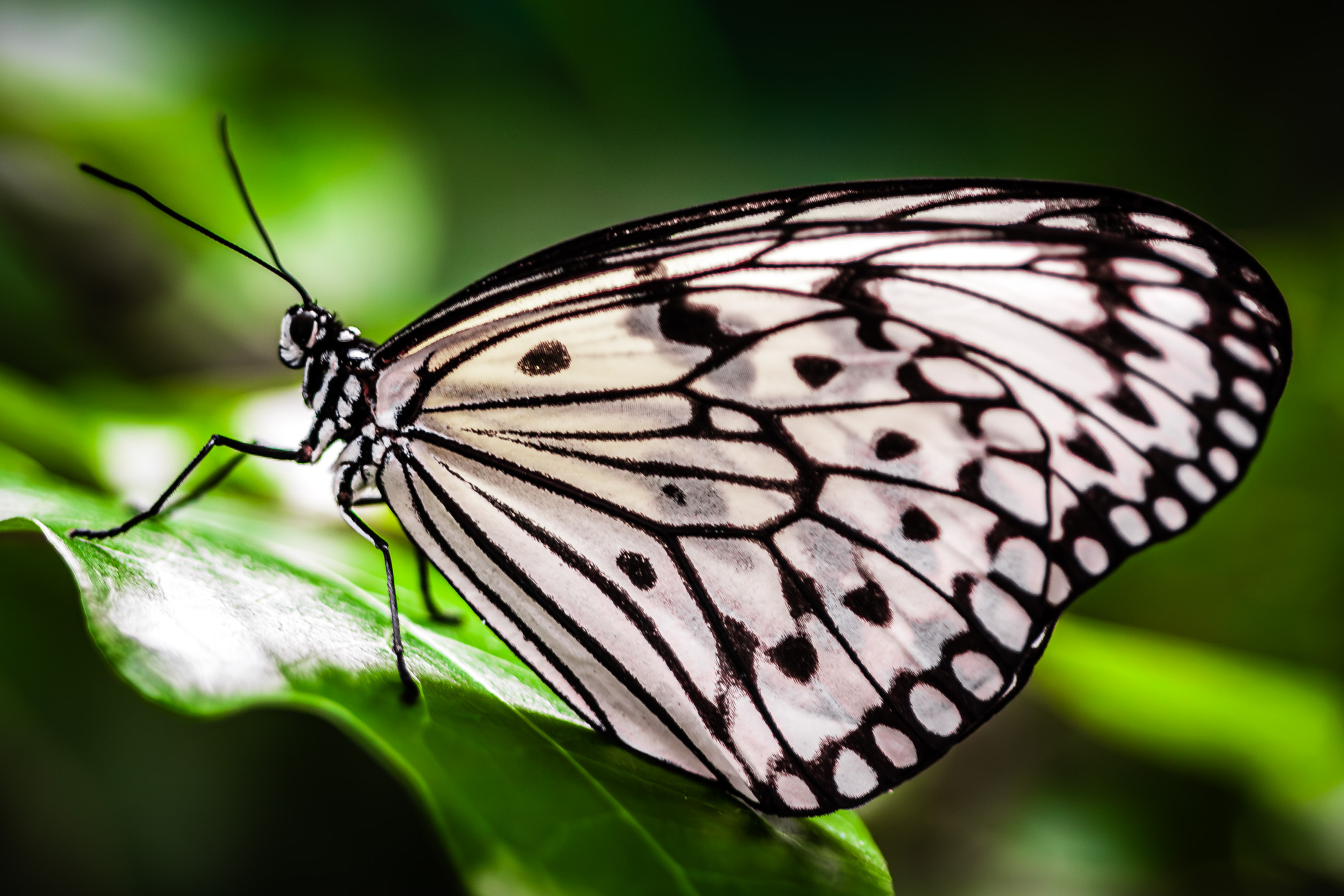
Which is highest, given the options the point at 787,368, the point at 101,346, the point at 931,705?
the point at 787,368

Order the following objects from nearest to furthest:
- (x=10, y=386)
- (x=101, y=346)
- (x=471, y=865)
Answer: (x=471, y=865) → (x=10, y=386) → (x=101, y=346)

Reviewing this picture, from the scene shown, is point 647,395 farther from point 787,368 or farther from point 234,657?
point 234,657

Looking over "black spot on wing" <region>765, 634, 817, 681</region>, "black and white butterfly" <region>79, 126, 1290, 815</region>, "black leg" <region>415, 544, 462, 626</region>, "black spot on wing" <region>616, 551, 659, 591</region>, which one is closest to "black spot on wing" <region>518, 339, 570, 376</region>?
"black and white butterfly" <region>79, 126, 1290, 815</region>

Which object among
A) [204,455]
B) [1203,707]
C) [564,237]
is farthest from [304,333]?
[564,237]

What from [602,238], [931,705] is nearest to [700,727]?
[931,705]

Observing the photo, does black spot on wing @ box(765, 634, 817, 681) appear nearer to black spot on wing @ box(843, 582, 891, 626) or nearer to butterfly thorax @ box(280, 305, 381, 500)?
black spot on wing @ box(843, 582, 891, 626)

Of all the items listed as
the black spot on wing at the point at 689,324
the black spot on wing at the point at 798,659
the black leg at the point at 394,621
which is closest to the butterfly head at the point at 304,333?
the black leg at the point at 394,621

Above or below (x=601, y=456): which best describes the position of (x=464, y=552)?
below

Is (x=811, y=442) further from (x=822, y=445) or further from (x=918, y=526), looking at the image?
(x=918, y=526)
